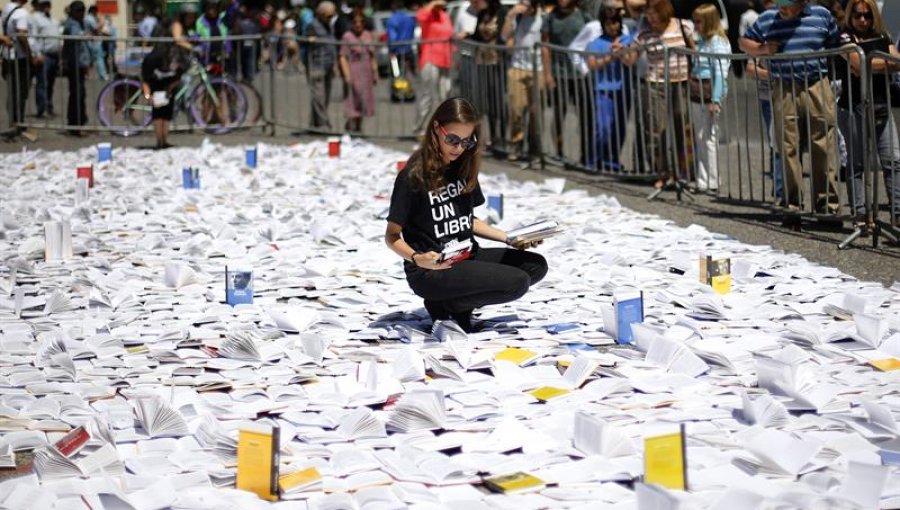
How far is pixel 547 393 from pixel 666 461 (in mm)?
1163

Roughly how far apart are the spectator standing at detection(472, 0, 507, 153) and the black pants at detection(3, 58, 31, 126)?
5.58 metres

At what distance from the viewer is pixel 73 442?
4.55 metres

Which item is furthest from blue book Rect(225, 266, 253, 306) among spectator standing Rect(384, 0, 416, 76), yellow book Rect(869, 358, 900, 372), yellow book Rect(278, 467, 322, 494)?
spectator standing Rect(384, 0, 416, 76)

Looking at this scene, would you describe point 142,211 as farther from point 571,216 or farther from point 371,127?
point 371,127

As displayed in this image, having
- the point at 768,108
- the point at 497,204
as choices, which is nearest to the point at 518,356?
the point at 497,204

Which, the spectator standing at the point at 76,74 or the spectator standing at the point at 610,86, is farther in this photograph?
the spectator standing at the point at 76,74

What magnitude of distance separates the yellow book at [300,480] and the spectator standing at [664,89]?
698 centimetres

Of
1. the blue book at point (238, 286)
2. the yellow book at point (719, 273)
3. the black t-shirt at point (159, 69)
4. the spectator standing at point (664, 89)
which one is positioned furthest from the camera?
the black t-shirt at point (159, 69)

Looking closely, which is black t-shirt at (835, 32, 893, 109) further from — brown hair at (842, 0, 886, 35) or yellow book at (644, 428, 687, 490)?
yellow book at (644, 428, 687, 490)

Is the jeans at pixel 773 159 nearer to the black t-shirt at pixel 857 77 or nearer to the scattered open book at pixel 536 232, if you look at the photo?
the black t-shirt at pixel 857 77

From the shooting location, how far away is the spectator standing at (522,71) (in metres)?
13.7

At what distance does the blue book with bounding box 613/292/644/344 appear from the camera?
→ 20.2 feet

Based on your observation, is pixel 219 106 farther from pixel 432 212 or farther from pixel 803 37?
pixel 432 212

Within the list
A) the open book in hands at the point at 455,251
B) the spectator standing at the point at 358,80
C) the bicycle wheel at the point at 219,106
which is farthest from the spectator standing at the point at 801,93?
the bicycle wheel at the point at 219,106
